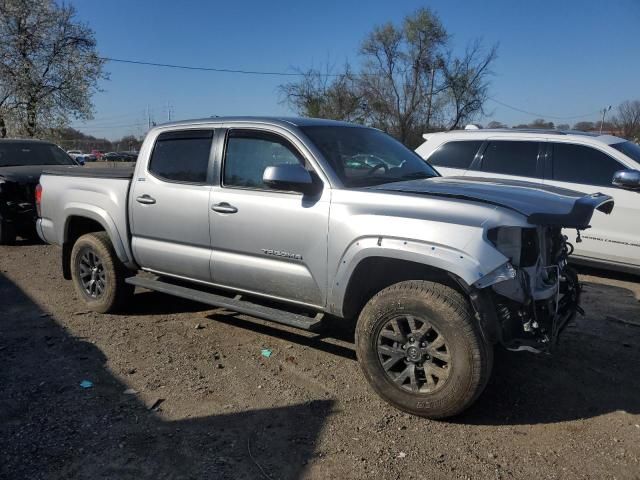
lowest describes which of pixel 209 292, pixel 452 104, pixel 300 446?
pixel 300 446

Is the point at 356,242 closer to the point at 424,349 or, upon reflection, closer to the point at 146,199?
the point at 424,349

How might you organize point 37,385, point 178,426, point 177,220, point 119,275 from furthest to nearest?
point 119,275 → point 177,220 → point 37,385 → point 178,426

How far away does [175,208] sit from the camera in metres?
4.58

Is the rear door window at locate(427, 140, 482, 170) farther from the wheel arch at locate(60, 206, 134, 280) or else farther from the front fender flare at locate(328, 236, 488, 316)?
the wheel arch at locate(60, 206, 134, 280)

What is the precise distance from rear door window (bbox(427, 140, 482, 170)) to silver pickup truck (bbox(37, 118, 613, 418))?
9.49ft

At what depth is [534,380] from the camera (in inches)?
156

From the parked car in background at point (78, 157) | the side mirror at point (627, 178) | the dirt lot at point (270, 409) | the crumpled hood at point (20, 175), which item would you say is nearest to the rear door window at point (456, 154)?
the side mirror at point (627, 178)

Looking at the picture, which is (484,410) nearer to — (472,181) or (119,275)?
(472,181)

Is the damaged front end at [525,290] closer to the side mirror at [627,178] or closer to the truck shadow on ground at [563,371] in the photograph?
the truck shadow on ground at [563,371]

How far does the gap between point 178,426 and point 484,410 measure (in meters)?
1.98

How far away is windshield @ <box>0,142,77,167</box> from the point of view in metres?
9.64

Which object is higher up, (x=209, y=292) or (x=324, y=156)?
(x=324, y=156)

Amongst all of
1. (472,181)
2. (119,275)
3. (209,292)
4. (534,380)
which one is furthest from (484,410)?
(119,275)

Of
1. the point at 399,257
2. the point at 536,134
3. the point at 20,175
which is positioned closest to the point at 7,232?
the point at 20,175
